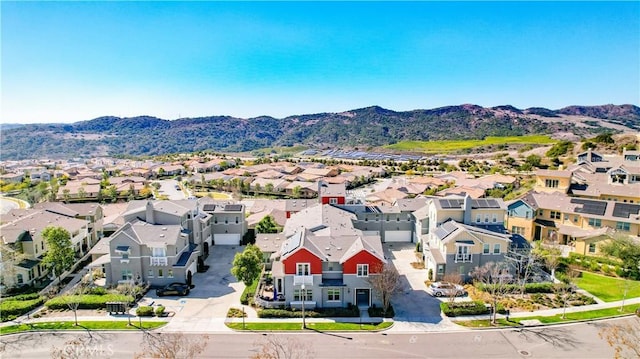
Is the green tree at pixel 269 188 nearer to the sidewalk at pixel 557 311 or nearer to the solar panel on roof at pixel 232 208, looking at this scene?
the solar panel on roof at pixel 232 208

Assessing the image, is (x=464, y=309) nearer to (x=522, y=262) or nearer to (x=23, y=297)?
(x=522, y=262)

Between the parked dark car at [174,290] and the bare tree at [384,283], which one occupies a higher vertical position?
the bare tree at [384,283]

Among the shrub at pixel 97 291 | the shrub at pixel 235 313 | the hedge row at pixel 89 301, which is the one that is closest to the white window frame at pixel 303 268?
the shrub at pixel 235 313

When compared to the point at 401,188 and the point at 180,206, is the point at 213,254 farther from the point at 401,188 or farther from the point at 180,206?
the point at 401,188

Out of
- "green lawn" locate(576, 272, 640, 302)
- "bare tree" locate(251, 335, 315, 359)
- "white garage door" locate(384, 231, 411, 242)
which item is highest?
"white garage door" locate(384, 231, 411, 242)

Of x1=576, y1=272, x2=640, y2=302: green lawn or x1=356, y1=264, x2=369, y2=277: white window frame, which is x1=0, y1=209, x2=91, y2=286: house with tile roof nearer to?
x1=356, y1=264, x2=369, y2=277: white window frame

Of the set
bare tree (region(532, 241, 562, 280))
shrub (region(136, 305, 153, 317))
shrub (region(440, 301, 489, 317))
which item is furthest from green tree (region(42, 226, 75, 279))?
bare tree (region(532, 241, 562, 280))

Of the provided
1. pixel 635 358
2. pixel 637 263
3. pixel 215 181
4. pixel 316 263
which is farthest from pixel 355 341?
→ pixel 215 181
